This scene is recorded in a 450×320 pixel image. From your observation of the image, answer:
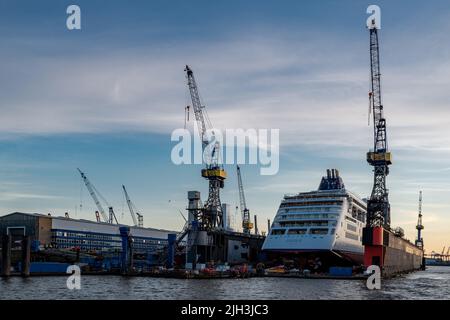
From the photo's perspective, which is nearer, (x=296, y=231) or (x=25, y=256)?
(x=25, y=256)

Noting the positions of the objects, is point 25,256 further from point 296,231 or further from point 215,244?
point 215,244

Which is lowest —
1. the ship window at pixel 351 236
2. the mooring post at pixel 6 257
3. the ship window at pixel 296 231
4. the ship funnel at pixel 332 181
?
the mooring post at pixel 6 257

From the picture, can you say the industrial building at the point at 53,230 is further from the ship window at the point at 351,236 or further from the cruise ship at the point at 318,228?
the ship window at the point at 351,236

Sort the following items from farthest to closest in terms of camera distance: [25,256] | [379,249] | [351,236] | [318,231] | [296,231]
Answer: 1. [351,236]
2. [296,231]
3. [318,231]
4. [379,249]
5. [25,256]

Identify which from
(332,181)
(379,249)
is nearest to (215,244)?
(332,181)

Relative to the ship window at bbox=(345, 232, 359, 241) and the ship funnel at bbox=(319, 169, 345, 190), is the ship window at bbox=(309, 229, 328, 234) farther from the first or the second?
the ship funnel at bbox=(319, 169, 345, 190)

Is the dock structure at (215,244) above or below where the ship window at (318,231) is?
below

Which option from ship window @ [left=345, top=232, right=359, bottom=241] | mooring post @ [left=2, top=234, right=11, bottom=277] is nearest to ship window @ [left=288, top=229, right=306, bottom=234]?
ship window @ [left=345, top=232, right=359, bottom=241]

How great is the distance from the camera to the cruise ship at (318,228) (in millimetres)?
125250

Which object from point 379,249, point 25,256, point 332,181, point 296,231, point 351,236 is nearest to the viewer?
point 25,256

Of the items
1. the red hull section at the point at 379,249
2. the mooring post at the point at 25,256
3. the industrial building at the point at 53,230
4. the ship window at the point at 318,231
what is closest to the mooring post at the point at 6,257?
the mooring post at the point at 25,256

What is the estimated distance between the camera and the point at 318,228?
128500 mm

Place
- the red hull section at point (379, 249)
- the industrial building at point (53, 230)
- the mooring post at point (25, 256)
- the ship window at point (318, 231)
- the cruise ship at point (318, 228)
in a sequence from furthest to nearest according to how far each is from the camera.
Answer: the industrial building at point (53, 230) < the ship window at point (318, 231) < the cruise ship at point (318, 228) < the red hull section at point (379, 249) < the mooring post at point (25, 256)

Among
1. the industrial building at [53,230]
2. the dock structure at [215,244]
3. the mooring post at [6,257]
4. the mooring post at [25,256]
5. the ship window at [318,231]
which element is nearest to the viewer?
the mooring post at [6,257]
